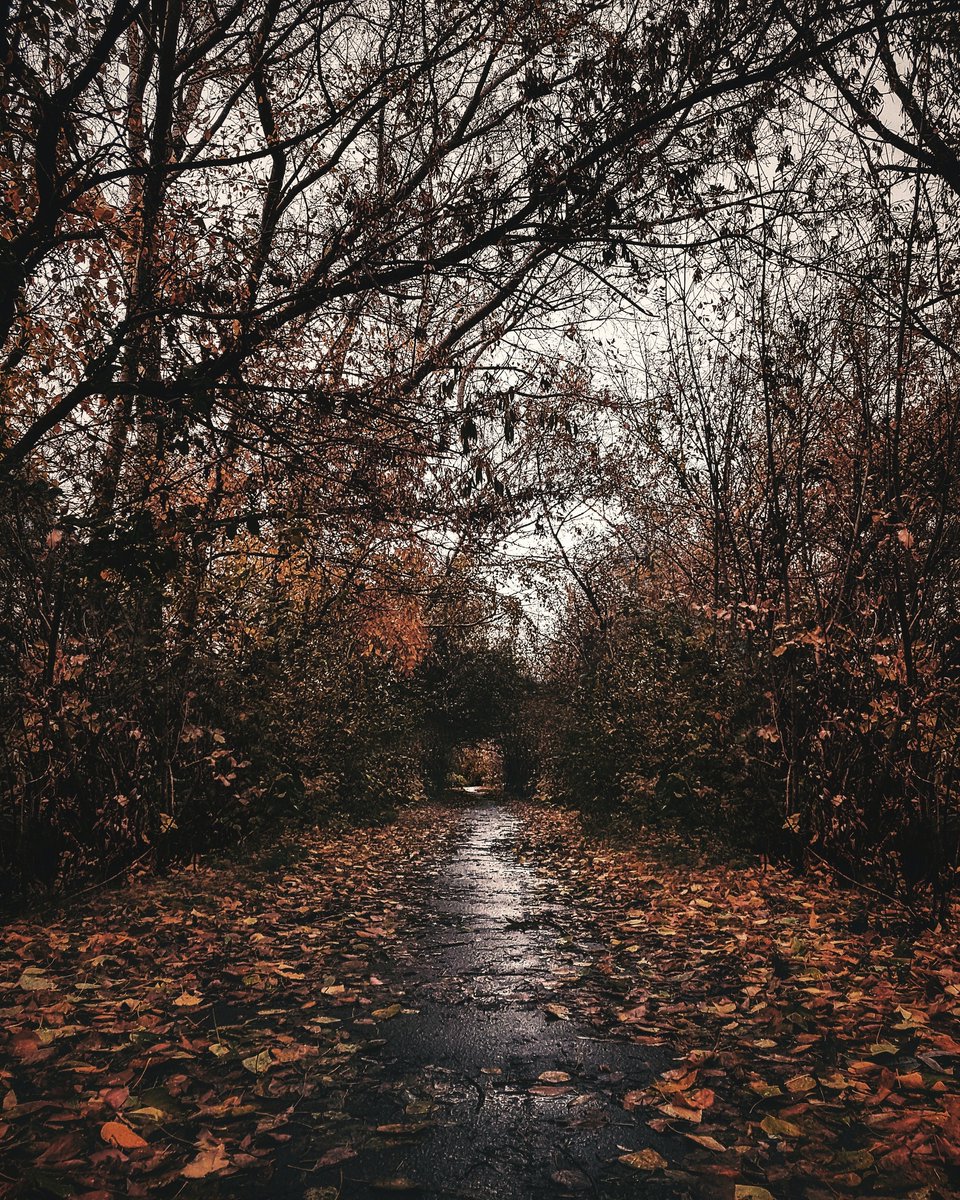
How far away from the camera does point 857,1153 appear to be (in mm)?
2760

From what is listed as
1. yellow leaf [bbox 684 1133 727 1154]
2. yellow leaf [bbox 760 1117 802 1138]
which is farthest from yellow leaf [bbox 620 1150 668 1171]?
yellow leaf [bbox 760 1117 802 1138]

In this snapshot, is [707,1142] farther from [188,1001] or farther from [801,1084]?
[188,1001]

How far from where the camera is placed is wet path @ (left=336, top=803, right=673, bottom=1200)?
266 centimetres

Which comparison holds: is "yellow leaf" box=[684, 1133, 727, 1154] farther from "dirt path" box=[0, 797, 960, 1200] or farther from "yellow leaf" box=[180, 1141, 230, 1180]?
"yellow leaf" box=[180, 1141, 230, 1180]

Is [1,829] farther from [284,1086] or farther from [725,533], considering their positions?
[725,533]

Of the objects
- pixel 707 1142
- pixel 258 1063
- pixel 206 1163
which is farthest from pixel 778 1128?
pixel 258 1063

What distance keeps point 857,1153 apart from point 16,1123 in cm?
308

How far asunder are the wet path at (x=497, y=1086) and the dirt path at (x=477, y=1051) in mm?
13

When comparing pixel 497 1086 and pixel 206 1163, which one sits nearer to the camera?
pixel 206 1163

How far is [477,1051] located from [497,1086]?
415 millimetres

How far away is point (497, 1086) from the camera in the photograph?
11.0 feet

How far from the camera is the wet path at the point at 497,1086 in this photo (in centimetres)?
266

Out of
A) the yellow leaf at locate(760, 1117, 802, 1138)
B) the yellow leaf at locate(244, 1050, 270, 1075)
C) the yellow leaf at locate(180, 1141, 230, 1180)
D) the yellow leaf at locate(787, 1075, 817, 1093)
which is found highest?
the yellow leaf at locate(760, 1117, 802, 1138)

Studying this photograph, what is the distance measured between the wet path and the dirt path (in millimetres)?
13
